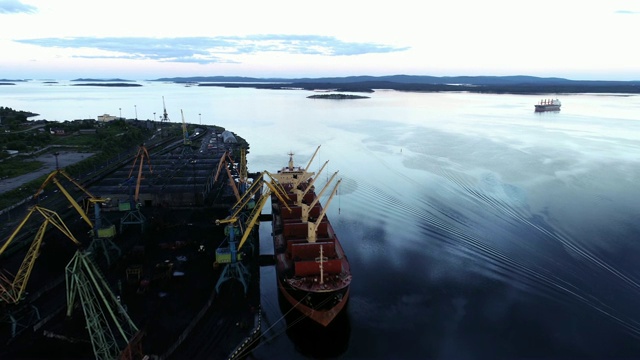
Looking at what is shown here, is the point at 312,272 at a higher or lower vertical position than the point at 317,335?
higher

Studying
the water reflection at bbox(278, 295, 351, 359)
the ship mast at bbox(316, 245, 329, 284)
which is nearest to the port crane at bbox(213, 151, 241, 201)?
the ship mast at bbox(316, 245, 329, 284)

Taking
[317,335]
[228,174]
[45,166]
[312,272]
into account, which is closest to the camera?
[317,335]

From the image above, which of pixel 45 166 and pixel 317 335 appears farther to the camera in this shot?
pixel 45 166

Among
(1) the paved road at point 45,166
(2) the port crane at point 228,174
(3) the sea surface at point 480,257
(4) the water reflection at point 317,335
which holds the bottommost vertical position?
(4) the water reflection at point 317,335

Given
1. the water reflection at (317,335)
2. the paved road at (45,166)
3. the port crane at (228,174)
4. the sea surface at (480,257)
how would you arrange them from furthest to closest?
the paved road at (45,166)
the port crane at (228,174)
the sea surface at (480,257)
the water reflection at (317,335)

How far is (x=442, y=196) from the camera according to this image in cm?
4694

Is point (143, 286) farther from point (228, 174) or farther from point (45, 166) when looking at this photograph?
point (45, 166)

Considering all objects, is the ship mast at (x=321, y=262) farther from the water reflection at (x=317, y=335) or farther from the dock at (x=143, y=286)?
the dock at (x=143, y=286)

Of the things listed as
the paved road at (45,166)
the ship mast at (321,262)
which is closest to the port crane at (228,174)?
the ship mast at (321,262)

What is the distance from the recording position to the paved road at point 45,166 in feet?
146

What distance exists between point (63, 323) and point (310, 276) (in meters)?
14.3

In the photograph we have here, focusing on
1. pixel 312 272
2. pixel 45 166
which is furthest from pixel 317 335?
pixel 45 166

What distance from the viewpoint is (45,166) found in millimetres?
54469

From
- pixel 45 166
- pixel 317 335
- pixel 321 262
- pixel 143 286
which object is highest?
pixel 321 262
